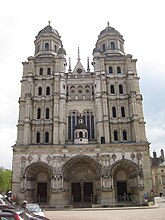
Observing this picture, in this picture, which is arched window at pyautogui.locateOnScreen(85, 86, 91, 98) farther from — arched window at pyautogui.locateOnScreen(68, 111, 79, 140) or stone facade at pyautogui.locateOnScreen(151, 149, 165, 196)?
stone facade at pyautogui.locateOnScreen(151, 149, 165, 196)

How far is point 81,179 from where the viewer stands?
32.1m

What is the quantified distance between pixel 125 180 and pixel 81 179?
5.87m

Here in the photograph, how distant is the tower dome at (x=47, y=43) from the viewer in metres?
39.7

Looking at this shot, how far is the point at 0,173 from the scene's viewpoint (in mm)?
58719

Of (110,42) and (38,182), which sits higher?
(110,42)

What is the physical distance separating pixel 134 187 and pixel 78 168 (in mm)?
7664

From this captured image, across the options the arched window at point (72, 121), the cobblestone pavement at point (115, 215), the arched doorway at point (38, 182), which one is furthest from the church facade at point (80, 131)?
the cobblestone pavement at point (115, 215)

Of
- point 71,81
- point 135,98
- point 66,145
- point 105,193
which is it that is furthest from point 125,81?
point 105,193

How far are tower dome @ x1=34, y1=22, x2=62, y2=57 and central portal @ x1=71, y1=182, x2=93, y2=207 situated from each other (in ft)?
69.1

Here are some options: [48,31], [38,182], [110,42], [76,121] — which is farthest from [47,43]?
[38,182]

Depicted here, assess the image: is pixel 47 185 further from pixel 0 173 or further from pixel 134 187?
pixel 0 173

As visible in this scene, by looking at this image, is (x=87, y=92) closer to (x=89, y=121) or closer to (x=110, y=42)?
(x=89, y=121)

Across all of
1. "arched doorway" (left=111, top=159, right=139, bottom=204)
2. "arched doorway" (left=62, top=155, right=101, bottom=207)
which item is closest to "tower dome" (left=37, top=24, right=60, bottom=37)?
"arched doorway" (left=62, top=155, right=101, bottom=207)

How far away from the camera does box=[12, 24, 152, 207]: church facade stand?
30234 millimetres
